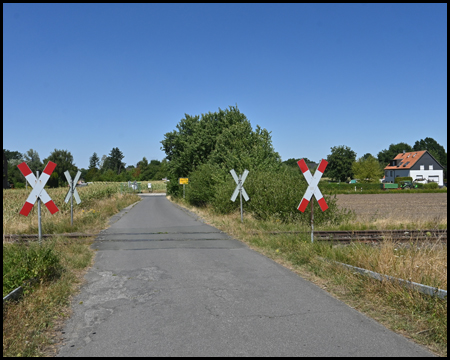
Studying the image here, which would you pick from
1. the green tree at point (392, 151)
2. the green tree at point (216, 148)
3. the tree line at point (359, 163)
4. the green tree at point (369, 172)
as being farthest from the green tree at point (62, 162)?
the green tree at point (392, 151)

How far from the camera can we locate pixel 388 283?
5.66 metres

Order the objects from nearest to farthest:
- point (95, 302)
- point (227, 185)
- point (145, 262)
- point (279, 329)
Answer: point (279, 329), point (95, 302), point (145, 262), point (227, 185)

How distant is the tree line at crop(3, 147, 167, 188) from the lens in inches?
3209

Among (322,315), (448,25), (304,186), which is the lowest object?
(322,315)

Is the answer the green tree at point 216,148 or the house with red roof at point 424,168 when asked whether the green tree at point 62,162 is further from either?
the house with red roof at point 424,168

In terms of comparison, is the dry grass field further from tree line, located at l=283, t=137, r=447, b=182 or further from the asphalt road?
tree line, located at l=283, t=137, r=447, b=182

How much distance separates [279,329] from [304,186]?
12690 millimetres

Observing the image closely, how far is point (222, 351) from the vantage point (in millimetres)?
3994

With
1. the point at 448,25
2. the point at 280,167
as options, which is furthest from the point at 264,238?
the point at 280,167

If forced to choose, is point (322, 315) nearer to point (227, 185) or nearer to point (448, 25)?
point (448, 25)

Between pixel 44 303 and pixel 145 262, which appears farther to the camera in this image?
pixel 145 262

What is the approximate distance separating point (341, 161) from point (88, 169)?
349ft

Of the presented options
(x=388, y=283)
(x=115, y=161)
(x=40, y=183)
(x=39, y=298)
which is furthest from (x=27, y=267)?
(x=115, y=161)

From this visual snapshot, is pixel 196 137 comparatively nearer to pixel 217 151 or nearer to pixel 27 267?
pixel 217 151
